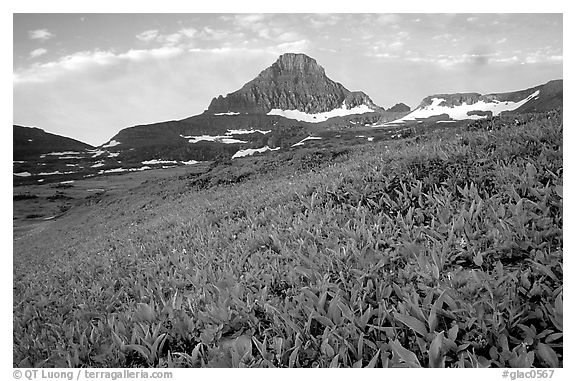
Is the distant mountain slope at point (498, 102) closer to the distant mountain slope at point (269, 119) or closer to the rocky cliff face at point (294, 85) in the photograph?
the rocky cliff face at point (294, 85)

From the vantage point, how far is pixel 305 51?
20.5 ft

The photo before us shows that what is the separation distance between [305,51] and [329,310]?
475cm

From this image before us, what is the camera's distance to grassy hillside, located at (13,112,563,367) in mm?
2668

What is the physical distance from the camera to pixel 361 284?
10.1 ft

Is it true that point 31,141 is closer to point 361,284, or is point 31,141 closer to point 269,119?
point 361,284

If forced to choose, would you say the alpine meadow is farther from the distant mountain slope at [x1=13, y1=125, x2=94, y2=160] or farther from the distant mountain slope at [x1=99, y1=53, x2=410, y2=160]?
the distant mountain slope at [x1=99, y1=53, x2=410, y2=160]

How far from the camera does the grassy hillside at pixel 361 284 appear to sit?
2.67m

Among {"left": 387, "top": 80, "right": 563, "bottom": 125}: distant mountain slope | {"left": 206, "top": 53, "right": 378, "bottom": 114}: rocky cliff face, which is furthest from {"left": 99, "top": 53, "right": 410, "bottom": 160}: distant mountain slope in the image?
{"left": 387, "top": 80, "right": 563, "bottom": 125}: distant mountain slope

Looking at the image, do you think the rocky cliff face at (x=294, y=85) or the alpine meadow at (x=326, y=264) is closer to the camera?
the alpine meadow at (x=326, y=264)

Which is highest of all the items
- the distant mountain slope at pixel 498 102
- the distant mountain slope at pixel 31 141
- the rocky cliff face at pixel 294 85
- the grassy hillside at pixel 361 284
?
the rocky cliff face at pixel 294 85

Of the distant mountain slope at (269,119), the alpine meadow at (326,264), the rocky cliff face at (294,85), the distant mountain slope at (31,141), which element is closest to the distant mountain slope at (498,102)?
the alpine meadow at (326,264)

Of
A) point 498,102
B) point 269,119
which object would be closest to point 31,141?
point 498,102
